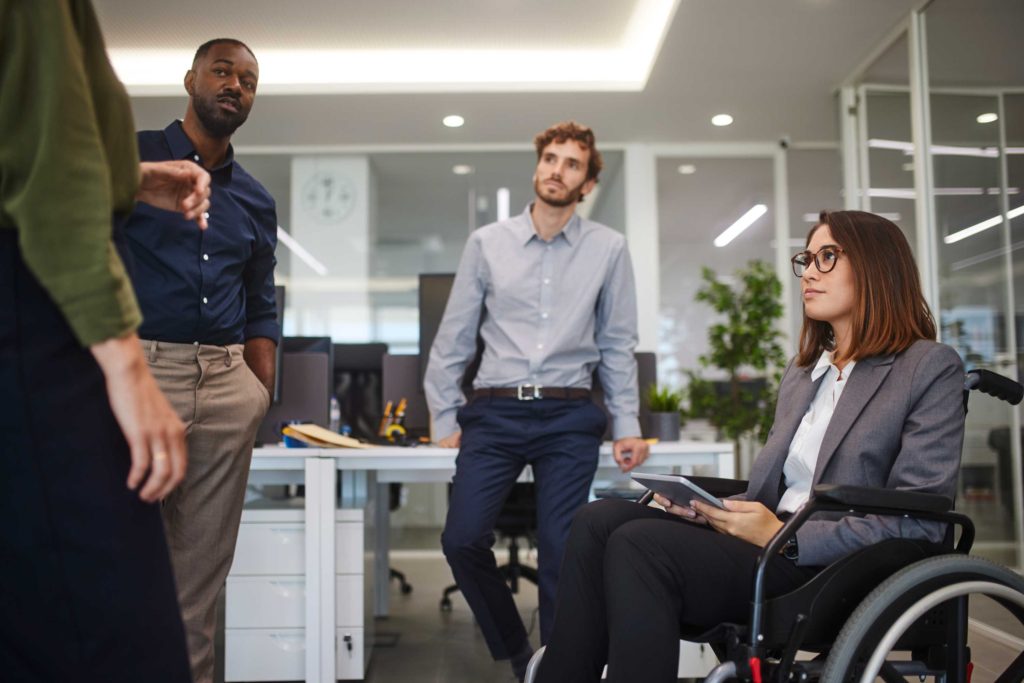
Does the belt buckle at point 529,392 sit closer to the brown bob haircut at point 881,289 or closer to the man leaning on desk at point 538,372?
the man leaning on desk at point 538,372

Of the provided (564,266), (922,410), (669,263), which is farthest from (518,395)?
(669,263)

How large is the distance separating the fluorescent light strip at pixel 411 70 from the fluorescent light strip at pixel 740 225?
5.55ft

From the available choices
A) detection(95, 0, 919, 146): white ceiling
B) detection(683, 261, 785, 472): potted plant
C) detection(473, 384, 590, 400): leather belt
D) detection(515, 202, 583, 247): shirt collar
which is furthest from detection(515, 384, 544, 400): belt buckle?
detection(683, 261, 785, 472): potted plant

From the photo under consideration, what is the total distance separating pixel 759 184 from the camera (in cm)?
626

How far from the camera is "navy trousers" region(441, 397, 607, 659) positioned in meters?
2.32

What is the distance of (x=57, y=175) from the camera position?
0.83 metres

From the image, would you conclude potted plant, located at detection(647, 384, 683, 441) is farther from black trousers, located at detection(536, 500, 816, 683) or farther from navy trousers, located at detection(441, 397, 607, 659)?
black trousers, located at detection(536, 500, 816, 683)

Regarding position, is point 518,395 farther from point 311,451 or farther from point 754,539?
point 754,539

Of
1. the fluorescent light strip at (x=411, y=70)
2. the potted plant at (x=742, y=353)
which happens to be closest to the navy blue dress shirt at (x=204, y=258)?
the fluorescent light strip at (x=411, y=70)

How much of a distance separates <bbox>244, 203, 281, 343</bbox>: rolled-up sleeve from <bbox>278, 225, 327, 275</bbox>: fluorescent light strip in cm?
417

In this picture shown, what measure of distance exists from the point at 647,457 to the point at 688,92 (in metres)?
3.21

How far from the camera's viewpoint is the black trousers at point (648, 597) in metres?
1.42

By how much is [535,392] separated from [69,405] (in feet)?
Answer: 5.33

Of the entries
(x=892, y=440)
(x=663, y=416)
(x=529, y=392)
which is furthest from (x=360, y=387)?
(x=892, y=440)
